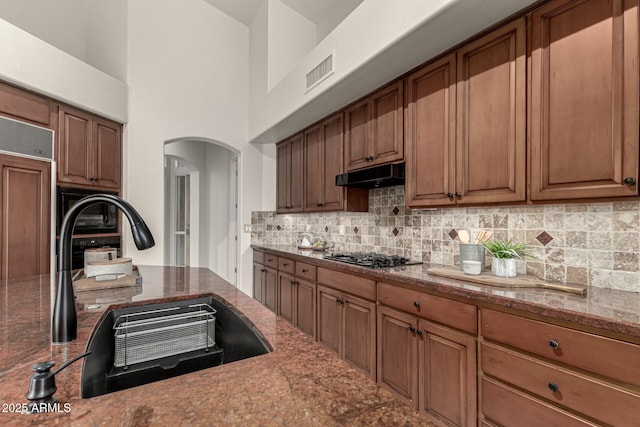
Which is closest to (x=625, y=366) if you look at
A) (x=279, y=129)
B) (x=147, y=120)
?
(x=279, y=129)

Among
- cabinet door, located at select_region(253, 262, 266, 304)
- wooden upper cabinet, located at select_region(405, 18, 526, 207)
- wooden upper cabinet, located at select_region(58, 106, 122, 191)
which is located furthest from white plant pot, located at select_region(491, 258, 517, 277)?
wooden upper cabinet, located at select_region(58, 106, 122, 191)

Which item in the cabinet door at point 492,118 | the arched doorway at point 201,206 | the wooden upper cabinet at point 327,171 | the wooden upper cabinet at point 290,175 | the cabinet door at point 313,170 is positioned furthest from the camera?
the arched doorway at point 201,206

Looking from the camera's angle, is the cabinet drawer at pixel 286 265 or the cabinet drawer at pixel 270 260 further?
the cabinet drawer at pixel 270 260

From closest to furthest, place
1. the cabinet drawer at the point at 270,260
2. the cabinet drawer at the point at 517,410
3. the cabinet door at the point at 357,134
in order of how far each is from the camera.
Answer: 1. the cabinet drawer at the point at 517,410
2. the cabinet door at the point at 357,134
3. the cabinet drawer at the point at 270,260

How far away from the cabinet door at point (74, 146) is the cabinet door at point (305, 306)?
2377 mm

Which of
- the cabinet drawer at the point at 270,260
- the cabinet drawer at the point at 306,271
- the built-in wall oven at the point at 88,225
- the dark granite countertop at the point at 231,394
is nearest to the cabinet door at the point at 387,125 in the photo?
the cabinet drawer at the point at 306,271

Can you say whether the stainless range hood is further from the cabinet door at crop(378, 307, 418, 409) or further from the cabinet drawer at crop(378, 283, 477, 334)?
the cabinet door at crop(378, 307, 418, 409)

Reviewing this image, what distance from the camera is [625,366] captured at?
105cm

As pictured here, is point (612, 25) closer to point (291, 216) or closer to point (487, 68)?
point (487, 68)

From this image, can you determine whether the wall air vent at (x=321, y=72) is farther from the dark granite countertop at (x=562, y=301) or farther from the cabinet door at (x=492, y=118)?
the dark granite countertop at (x=562, y=301)

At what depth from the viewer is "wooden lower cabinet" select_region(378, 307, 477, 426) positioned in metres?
1.57

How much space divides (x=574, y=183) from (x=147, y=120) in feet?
13.1

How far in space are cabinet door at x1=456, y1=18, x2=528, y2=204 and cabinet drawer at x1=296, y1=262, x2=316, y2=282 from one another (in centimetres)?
149

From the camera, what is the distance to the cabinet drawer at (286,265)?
10.8 feet
